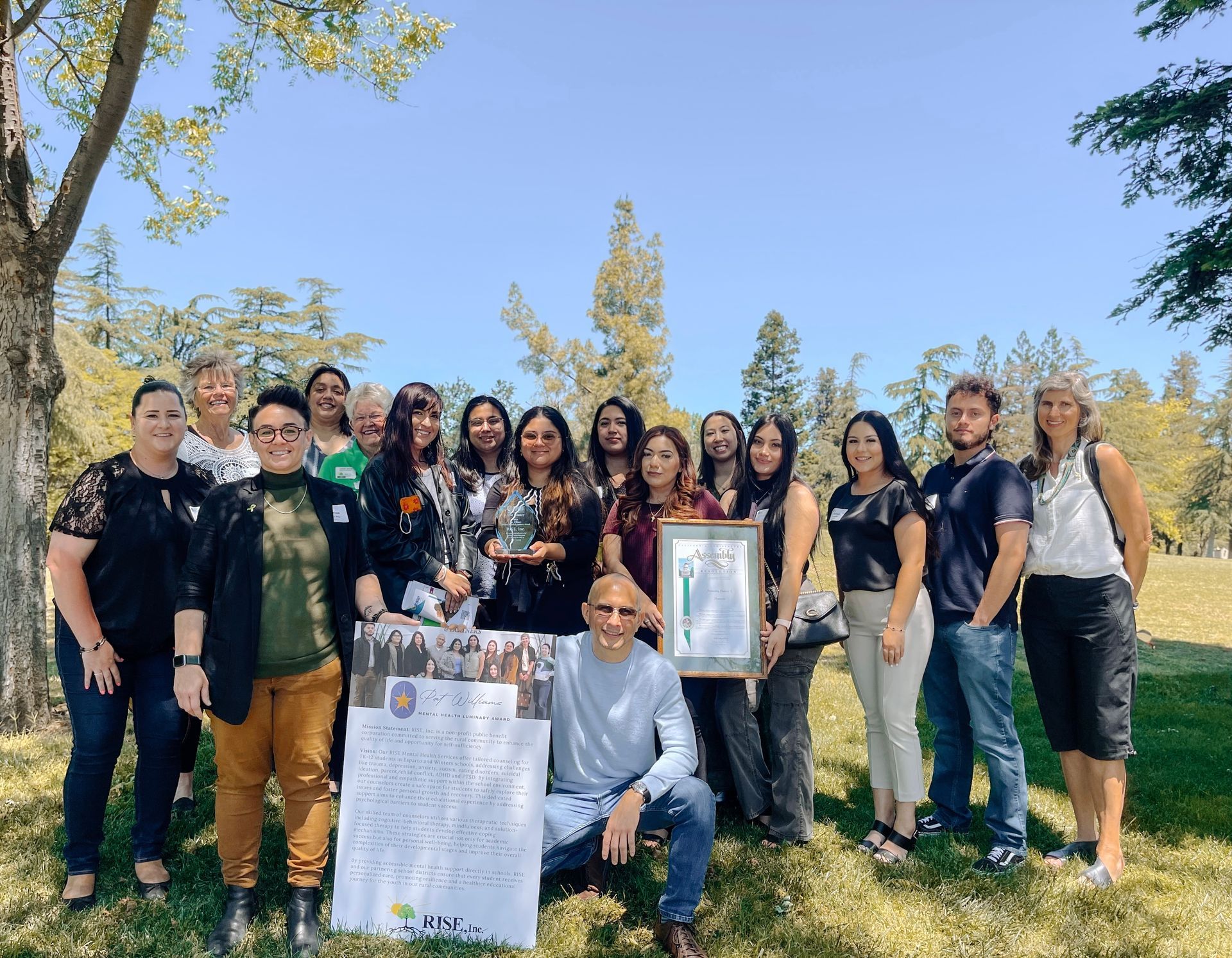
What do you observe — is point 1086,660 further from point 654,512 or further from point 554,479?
point 554,479

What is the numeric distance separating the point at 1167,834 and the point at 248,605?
5.68 m

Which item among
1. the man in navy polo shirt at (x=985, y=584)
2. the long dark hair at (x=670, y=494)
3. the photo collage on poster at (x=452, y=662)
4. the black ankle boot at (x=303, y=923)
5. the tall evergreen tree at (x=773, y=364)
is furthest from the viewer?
the tall evergreen tree at (x=773, y=364)

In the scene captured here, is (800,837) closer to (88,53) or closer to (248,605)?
(248,605)

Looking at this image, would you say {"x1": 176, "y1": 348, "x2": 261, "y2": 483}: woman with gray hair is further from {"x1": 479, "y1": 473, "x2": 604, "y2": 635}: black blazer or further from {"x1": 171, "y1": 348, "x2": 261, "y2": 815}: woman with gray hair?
{"x1": 479, "y1": 473, "x2": 604, "y2": 635}: black blazer

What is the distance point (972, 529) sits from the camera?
14.9 feet

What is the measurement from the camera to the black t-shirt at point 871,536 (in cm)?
445

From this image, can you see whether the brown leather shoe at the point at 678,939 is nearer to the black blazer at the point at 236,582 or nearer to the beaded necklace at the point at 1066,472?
the black blazer at the point at 236,582

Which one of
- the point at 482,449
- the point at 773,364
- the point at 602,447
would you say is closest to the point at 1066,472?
the point at 602,447

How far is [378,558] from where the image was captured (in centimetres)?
443

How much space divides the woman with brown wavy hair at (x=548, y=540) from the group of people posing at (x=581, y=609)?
0.8 inches

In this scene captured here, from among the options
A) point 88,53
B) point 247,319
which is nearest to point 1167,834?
point 88,53

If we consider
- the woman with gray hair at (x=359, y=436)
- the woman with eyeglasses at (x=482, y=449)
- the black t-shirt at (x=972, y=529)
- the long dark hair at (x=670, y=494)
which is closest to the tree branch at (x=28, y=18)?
the woman with gray hair at (x=359, y=436)

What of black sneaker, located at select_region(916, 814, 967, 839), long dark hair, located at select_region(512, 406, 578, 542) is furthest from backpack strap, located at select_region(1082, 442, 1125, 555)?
long dark hair, located at select_region(512, 406, 578, 542)

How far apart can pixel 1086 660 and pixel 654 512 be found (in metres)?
2.58
